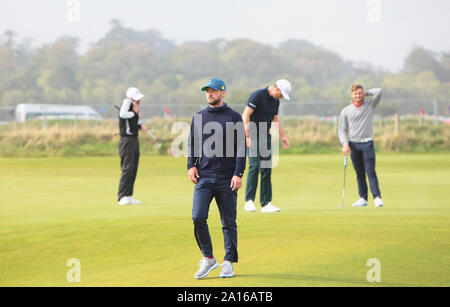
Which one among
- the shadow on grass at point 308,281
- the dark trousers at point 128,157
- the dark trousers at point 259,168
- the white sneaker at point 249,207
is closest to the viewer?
the shadow on grass at point 308,281

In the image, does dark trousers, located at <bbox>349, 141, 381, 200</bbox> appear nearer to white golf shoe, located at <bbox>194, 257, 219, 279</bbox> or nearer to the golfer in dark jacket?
the golfer in dark jacket

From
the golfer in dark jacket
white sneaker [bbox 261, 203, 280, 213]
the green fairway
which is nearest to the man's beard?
the green fairway

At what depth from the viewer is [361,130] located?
12203mm

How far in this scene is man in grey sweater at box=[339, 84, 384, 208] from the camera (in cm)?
1218

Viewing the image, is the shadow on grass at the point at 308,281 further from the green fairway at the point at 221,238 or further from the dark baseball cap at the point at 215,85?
the dark baseball cap at the point at 215,85

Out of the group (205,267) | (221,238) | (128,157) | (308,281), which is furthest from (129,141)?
(308,281)

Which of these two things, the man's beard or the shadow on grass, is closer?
the shadow on grass

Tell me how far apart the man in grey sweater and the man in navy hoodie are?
524 centimetres

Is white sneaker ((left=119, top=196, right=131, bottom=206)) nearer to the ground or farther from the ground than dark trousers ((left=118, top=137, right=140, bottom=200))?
nearer to the ground

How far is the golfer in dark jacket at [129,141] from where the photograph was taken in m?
12.6

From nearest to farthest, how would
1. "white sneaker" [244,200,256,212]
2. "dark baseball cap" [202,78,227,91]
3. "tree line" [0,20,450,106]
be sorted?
1. "dark baseball cap" [202,78,227,91]
2. "white sneaker" [244,200,256,212]
3. "tree line" [0,20,450,106]

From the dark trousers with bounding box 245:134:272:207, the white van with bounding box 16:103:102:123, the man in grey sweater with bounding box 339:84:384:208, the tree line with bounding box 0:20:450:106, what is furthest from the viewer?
the tree line with bounding box 0:20:450:106

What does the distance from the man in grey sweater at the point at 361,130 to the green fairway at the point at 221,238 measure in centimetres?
74

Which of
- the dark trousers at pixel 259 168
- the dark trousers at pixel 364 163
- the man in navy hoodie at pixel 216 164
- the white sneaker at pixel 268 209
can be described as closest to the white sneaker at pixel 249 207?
the dark trousers at pixel 259 168
